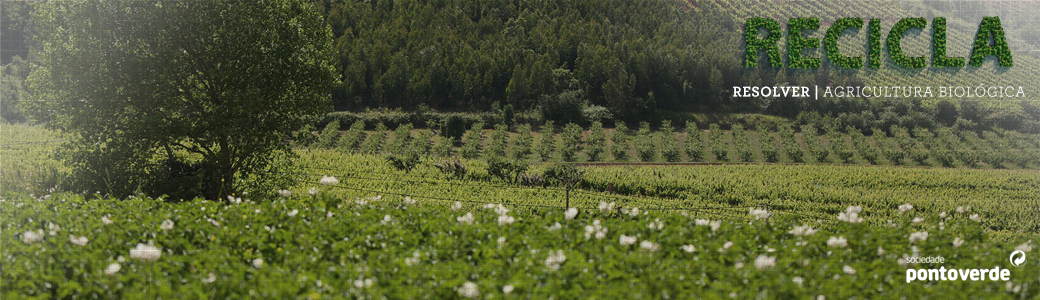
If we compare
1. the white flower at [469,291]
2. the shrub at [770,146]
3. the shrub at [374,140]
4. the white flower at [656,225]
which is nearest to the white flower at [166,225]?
the white flower at [469,291]

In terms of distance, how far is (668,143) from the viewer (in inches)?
2228

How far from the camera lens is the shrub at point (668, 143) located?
2094 inches

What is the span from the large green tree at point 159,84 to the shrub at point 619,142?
129 ft

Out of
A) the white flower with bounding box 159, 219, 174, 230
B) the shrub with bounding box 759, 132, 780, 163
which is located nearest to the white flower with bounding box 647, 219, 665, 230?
the white flower with bounding box 159, 219, 174, 230

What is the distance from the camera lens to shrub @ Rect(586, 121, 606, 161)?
53469mm

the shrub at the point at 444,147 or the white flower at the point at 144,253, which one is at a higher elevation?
the white flower at the point at 144,253

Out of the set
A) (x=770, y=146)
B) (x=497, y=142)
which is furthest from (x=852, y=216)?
(x=770, y=146)

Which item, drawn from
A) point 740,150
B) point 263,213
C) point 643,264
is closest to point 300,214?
point 263,213

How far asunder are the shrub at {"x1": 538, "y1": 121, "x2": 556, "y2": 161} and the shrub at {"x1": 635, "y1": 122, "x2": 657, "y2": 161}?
23.3 feet

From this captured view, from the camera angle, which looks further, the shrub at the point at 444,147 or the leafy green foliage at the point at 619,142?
the shrub at the point at 444,147

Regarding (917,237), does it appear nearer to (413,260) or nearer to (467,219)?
(467,219)

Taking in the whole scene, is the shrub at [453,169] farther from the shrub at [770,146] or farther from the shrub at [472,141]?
the shrub at [770,146]

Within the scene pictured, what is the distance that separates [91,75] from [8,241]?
985cm

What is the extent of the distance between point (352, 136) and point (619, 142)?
22.5 metres
